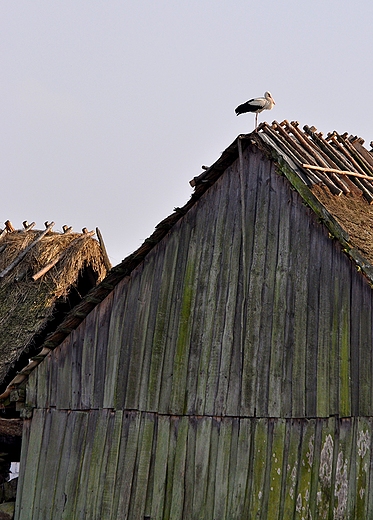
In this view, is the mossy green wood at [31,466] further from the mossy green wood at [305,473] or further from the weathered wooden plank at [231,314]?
the mossy green wood at [305,473]

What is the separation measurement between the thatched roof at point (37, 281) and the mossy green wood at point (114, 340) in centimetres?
271

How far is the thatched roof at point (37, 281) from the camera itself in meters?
17.0

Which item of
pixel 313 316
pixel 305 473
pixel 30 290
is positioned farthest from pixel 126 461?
pixel 30 290

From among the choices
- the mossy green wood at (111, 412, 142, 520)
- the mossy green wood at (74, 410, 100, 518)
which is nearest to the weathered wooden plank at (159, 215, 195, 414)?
the mossy green wood at (111, 412, 142, 520)

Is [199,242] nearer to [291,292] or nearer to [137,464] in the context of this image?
[291,292]

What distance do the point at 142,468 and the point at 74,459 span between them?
1.31m

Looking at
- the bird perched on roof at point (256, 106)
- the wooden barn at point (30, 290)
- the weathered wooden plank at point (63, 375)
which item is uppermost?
the bird perched on roof at point (256, 106)

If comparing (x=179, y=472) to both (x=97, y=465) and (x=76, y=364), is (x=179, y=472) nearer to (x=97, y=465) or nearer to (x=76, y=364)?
(x=97, y=465)

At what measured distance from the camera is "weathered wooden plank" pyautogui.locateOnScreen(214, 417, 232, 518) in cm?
1256

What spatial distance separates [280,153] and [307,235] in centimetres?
125

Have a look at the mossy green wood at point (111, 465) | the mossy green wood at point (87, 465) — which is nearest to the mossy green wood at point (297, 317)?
the mossy green wood at point (111, 465)

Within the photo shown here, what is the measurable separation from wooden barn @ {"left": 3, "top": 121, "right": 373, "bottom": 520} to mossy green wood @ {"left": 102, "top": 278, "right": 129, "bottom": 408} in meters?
0.02

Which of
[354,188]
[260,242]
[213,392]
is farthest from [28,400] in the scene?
[354,188]

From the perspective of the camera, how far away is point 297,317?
480 inches
